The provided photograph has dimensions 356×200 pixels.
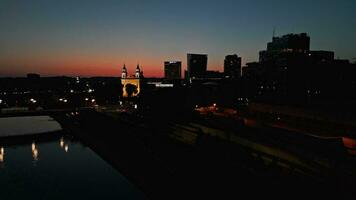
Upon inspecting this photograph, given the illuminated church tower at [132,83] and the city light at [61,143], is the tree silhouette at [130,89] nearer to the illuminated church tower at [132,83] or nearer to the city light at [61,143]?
the illuminated church tower at [132,83]

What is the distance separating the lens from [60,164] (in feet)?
97.2

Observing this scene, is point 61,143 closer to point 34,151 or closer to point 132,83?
point 34,151

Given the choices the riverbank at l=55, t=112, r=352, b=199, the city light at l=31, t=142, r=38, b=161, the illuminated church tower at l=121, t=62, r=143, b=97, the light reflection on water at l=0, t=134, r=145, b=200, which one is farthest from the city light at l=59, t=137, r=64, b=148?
the illuminated church tower at l=121, t=62, r=143, b=97

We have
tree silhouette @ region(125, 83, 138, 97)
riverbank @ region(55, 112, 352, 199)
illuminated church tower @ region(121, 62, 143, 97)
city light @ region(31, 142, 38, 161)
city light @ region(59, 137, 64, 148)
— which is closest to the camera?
riverbank @ region(55, 112, 352, 199)

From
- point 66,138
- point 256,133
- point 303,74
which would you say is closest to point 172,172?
point 256,133

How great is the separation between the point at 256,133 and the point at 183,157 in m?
5.88

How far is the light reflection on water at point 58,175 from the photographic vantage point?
21656 millimetres

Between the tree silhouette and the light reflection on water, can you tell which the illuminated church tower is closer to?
the tree silhouette

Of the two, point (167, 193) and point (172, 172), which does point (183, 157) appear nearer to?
point (172, 172)

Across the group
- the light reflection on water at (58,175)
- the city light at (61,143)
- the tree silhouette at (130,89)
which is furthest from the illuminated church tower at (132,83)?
the light reflection on water at (58,175)

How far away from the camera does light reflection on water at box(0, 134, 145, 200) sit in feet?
71.1

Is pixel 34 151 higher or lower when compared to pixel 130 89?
lower

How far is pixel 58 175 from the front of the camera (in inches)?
1035

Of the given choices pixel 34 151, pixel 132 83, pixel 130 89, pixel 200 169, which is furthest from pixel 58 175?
pixel 132 83
